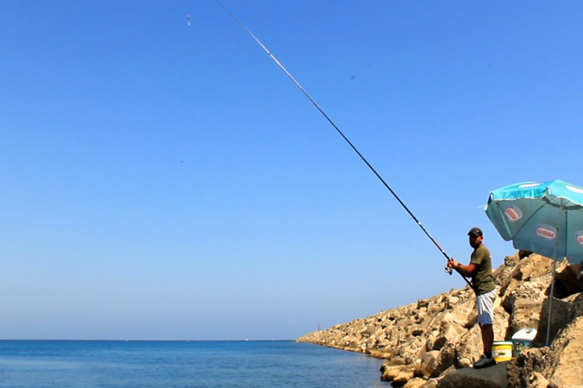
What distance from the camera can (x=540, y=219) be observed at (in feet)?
32.5

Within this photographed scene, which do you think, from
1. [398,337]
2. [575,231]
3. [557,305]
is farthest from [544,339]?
[398,337]

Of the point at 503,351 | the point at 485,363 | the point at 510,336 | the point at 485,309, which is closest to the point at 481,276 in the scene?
the point at 485,309

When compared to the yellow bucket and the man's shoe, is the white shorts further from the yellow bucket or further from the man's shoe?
the yellow bucket

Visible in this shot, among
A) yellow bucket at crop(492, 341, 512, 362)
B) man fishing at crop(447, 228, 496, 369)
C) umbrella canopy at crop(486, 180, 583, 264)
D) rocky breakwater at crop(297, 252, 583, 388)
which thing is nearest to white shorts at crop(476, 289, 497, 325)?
man fishing at crop(447, 228, 496, 369)

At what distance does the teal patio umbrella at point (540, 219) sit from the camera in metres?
9.28

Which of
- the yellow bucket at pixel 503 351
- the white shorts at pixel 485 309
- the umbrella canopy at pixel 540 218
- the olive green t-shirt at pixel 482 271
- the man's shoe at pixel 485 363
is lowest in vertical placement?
the man's shoe at pixel 485 363

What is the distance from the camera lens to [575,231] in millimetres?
9664

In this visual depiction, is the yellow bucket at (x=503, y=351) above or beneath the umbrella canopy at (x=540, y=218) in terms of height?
beneath

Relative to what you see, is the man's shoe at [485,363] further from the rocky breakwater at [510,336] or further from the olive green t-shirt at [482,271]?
the olive green t-shirt at [482,271]

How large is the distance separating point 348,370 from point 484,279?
71.7 feet

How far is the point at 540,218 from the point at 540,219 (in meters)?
0.02

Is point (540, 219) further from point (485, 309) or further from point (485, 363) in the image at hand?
point (485, 363)

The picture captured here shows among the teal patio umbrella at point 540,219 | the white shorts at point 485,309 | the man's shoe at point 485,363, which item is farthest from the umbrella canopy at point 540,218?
the man's shoe at point 485,363

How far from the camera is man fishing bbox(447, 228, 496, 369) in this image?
9.14 metres
